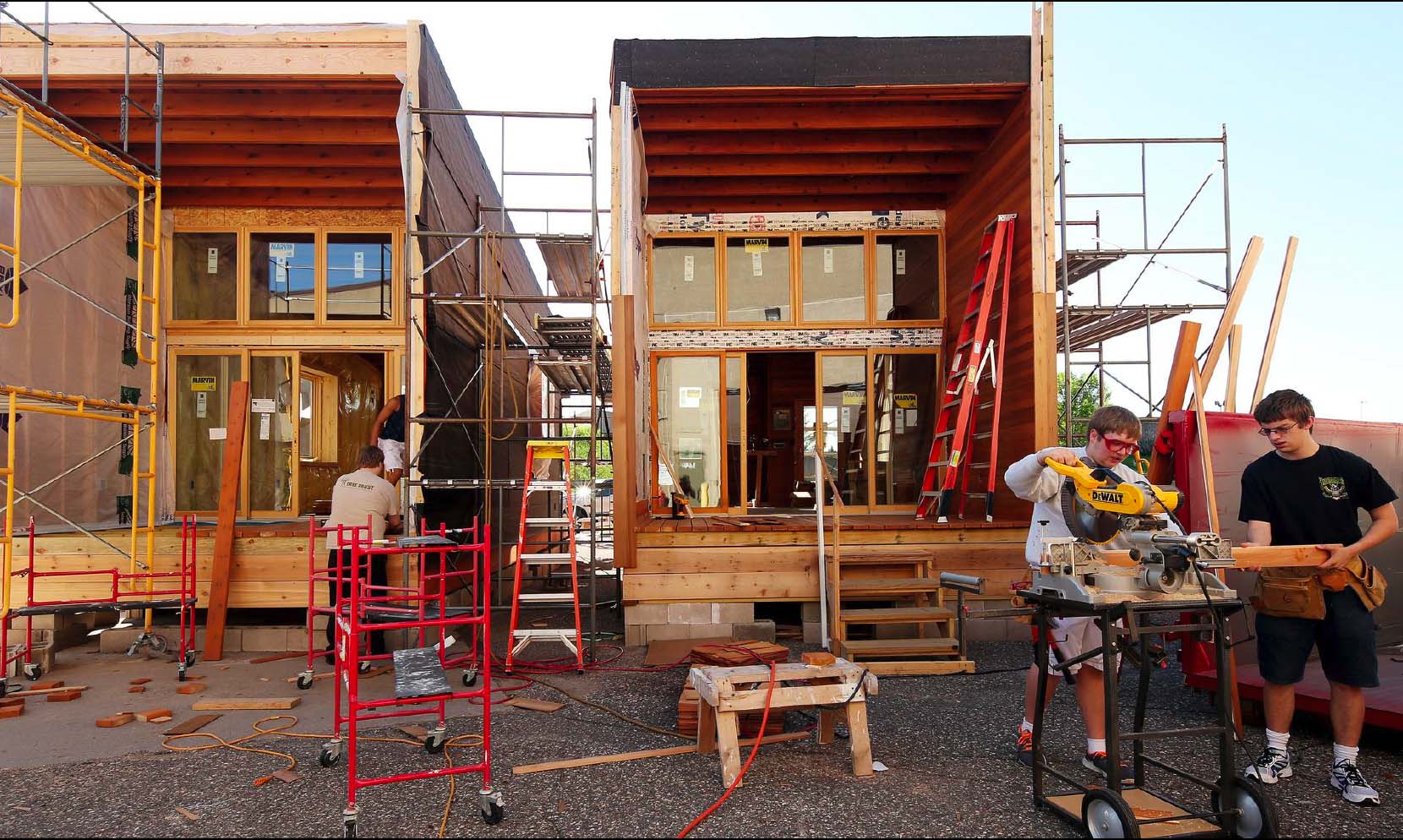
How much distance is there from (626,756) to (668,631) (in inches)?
107

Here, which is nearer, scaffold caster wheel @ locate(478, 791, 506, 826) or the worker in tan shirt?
scaffold caster wheel @ locate(478, 791, 506, 826)

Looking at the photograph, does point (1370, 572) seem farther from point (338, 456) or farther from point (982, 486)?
point (338, 456)

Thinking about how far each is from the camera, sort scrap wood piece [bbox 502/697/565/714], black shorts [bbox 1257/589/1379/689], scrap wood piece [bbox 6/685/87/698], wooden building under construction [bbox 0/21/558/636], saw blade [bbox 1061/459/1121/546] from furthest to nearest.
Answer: wooden building under construction [bbox 0/21/558/636]
scrap wood piece [bbox 6/685/87/698]
scrap wood piece [bbox 502/697/565/714]
black shorts [bbox 1257/589/1379/689]
saw blade [bbox 1061/459/1121/546]

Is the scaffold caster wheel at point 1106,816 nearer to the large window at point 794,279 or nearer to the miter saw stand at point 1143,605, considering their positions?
the miter saw stand at point 1143,605

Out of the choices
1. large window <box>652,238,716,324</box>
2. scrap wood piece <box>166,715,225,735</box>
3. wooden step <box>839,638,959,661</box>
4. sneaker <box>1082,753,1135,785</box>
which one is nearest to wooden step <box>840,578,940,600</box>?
wooden step <box>839,638,959,661</box>

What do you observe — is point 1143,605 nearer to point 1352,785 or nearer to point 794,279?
point 1352,785

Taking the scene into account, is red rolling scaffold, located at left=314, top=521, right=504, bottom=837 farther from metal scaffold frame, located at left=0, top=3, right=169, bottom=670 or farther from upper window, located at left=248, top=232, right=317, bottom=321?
upper window, located at left=248, top=232, right=317, bottom=321

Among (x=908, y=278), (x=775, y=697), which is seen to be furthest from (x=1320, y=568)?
(x=908, y=278)

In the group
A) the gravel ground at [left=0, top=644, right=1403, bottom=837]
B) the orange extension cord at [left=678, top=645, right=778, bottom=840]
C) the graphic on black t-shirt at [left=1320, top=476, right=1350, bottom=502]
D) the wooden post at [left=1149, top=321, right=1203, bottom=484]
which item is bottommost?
the gravel ground at [left=0, top=644, right=1403, bottom=837]

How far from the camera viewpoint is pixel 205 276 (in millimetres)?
9055

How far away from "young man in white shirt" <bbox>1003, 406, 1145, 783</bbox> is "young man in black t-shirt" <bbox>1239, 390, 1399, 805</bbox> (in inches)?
25.4

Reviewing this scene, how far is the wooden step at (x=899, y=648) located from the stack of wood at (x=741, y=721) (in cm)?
155

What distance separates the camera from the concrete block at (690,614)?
266 inches

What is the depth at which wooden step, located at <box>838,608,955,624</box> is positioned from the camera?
5910 millimetres
